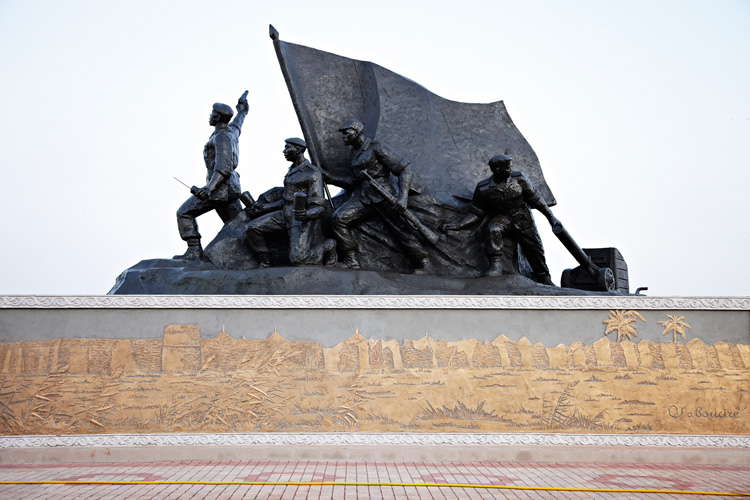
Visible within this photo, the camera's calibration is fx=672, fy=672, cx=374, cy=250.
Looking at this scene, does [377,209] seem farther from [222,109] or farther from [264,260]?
[222,109]

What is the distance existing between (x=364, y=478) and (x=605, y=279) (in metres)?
4.38

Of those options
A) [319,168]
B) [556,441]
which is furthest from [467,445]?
[319,168]

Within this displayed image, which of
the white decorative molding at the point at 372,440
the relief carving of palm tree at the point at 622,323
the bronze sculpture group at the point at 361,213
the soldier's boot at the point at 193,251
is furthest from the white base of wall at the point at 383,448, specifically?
the soldier's boot at the point at 193,251

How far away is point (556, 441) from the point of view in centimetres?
650

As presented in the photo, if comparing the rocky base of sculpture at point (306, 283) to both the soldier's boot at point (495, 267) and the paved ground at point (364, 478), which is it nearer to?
the soldier's boot at point (495, 267)

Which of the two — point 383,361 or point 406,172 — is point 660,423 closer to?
point 383,361

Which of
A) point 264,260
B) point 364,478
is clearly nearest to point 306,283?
point 264,260

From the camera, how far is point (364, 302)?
6711mm

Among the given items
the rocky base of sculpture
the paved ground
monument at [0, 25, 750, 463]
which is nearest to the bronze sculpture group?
the rocky base of sculpture

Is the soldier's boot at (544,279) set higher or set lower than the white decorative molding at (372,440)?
higher

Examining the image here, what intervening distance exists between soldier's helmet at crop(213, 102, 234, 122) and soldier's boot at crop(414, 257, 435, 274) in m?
3.10

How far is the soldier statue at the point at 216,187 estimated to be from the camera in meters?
8.27

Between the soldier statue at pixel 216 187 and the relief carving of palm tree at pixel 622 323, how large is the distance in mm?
4658

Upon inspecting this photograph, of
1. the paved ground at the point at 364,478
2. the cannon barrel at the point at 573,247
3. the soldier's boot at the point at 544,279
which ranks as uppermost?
the cannon barrel at the point at 573,247
